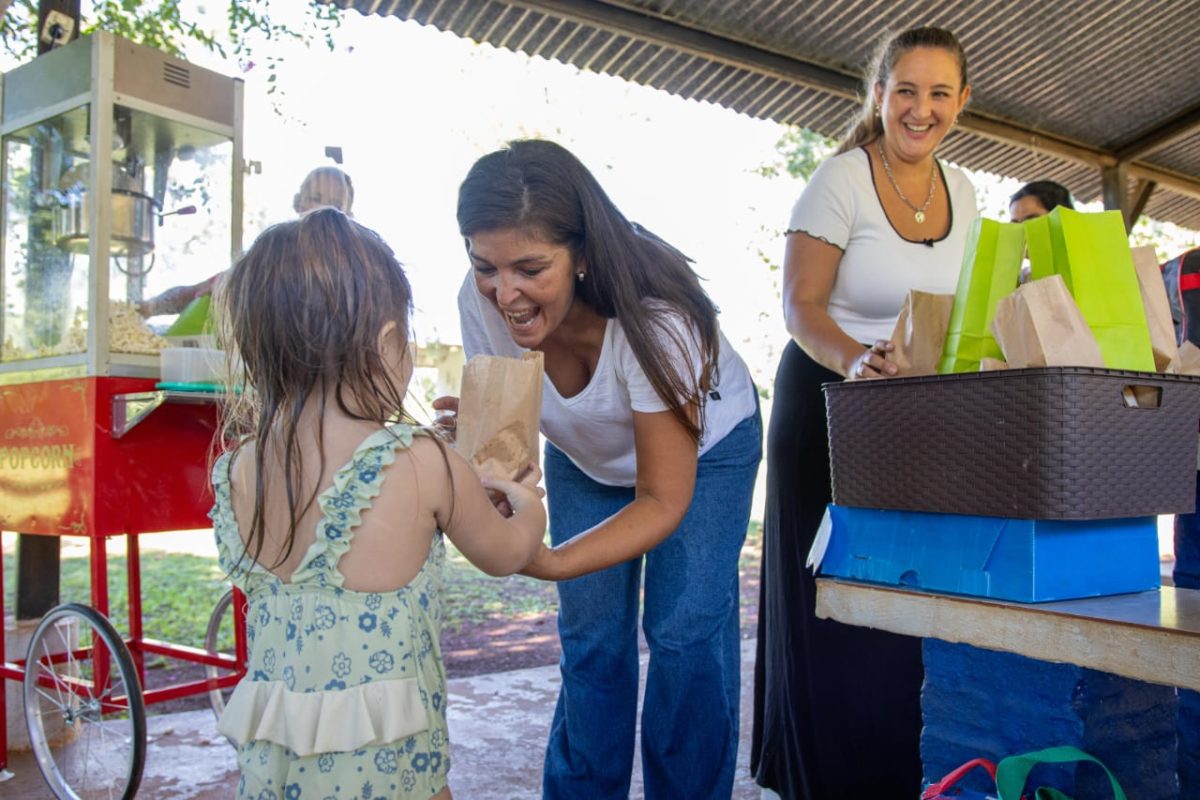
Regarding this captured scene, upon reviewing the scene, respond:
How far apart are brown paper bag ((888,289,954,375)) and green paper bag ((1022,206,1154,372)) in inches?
6.8

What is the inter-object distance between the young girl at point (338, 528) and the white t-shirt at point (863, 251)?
1.02 metres

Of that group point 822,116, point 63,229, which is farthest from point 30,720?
point 822,116

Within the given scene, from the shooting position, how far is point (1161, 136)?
16.9 feet

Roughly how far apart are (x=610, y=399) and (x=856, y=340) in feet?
2.17

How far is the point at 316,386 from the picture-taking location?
160 centimetres

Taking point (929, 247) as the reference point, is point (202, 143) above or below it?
above

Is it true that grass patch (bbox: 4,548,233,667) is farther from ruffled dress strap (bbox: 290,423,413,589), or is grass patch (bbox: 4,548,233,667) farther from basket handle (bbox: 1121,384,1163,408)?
basket handle (bbox: 1121,384,1163,408)

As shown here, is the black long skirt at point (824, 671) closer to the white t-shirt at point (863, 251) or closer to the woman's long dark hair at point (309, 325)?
the white t-shirt at point (863, 251)

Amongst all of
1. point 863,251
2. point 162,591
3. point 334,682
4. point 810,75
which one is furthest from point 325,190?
point 162,591

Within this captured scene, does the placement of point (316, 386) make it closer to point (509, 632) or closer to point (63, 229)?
point (63, 229)

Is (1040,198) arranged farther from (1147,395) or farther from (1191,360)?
(1147,395)

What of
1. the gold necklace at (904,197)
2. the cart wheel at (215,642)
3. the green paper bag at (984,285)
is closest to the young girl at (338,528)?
the green paper bag at (984,285)

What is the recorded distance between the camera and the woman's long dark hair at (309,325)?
1.57 metres

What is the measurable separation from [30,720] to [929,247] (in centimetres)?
289
